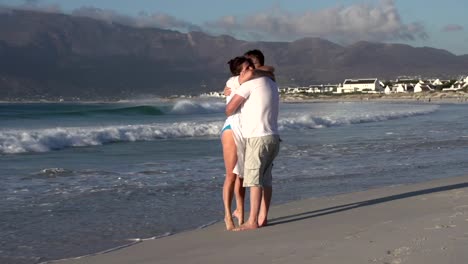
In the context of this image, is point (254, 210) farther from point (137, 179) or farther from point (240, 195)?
point (137, 179)

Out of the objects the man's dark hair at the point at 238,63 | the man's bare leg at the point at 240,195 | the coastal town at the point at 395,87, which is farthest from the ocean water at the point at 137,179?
the coastal town at the point at 395,87

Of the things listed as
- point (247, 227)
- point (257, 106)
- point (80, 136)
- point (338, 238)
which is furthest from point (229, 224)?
point (80, 136)

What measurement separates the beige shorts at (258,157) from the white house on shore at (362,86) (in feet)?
462

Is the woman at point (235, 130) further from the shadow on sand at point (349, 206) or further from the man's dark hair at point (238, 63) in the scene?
the shadow on sand at point (349, 206)

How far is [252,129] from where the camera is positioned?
6.06 m

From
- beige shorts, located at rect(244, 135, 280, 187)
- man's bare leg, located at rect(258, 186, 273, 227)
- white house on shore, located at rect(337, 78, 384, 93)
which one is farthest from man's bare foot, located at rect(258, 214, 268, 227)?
white house on shore, located at rect(337, 78, 384, 93)

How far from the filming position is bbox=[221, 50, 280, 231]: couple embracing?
6043 millimetres

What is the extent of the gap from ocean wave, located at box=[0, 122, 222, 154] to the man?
36.7ft

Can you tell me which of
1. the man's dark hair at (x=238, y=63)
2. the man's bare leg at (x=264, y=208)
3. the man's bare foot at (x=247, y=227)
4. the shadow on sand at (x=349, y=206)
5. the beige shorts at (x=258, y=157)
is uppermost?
the man's dark hair at (x=238, y=63)

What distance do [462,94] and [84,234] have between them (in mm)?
98977

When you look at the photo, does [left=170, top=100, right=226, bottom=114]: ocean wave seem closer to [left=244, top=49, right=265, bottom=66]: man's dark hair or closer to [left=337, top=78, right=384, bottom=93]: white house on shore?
[left=244, top=49, right=265, bottom=66]: man's dark hair

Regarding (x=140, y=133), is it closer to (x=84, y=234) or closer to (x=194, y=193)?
(x=194, y=193)

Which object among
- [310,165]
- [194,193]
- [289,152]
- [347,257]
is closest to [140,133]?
[289,152]

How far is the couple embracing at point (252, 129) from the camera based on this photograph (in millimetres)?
6043
